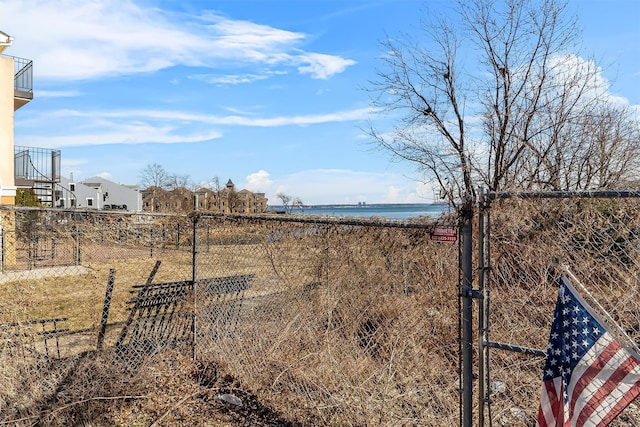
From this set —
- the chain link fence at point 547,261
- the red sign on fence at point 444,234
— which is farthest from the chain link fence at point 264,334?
the chain link fence at point 547,261

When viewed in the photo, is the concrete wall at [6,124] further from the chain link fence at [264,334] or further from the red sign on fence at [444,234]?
the red sign on fence at [444,234]

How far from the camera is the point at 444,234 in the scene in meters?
2.79

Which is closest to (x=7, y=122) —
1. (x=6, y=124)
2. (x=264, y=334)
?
(x=6, y=124)

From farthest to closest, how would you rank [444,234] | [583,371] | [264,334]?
[264,334] → [444,234] → [583,371]

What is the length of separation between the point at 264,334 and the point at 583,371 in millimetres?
3121

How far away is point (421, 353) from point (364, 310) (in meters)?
0.69

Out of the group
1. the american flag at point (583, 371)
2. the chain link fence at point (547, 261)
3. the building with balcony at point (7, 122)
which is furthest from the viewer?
the building with balcony at point (7, 122)

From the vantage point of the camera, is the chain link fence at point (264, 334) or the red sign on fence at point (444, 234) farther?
the chain link fence at point (264, 334)

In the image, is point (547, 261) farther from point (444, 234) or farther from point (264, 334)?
point (264, 334)

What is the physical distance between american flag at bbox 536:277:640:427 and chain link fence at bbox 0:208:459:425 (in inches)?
41.3

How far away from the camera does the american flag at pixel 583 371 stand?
194cm

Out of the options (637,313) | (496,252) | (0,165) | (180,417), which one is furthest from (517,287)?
(0,165)

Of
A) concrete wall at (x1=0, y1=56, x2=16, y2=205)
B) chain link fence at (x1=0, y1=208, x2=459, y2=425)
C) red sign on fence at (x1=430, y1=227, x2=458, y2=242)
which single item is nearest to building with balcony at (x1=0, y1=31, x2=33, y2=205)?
concrete wall at (x1=0, y1=56, x2=16, y2=205)

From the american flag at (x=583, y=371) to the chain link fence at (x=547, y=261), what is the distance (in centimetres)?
14
